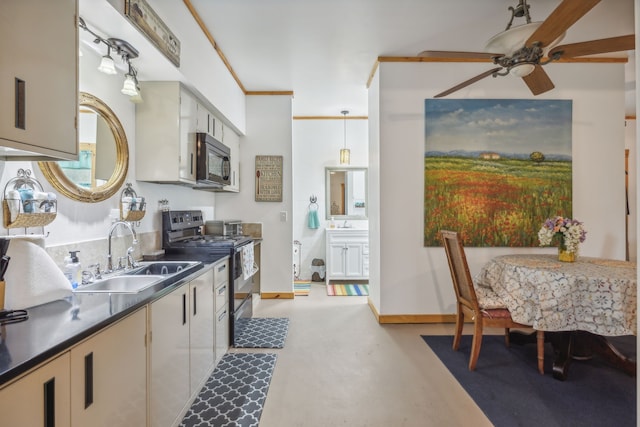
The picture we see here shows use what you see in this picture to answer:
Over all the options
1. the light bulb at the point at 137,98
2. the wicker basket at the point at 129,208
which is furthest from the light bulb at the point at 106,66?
the wicker basket at the point at 129,208

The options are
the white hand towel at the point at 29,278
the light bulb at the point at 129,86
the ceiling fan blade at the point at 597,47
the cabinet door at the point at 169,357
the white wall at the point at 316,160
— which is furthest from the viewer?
the white wall at the point at 316,160

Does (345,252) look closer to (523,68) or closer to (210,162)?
(210,162)

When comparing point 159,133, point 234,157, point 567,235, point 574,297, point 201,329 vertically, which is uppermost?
point 234,157

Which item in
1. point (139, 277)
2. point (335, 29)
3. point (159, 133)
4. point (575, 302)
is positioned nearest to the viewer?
point (139, 277)

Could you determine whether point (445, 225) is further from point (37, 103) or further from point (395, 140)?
point (37, 103)

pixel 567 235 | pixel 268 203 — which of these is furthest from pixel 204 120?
pixel 567 235

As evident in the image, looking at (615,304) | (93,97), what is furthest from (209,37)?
(615,304)

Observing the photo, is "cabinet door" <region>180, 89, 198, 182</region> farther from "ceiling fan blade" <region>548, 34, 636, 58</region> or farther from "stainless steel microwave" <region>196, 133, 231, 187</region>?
"ceiling fan blade" <region>548, 34, 636, 58</region>

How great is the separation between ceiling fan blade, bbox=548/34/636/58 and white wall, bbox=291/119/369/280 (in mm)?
3553

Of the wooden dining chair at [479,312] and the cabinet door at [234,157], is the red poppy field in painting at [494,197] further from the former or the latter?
the cabinet door at [234,157]

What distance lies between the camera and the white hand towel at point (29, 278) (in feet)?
3.72

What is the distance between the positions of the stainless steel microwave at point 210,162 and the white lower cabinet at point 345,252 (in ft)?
7.17

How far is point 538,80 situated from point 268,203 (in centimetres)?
311

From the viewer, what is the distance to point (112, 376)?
1.16 m
